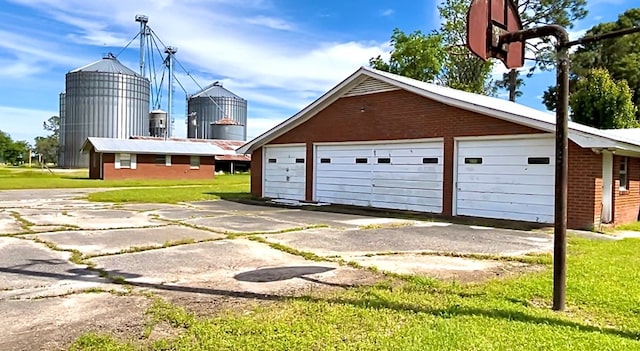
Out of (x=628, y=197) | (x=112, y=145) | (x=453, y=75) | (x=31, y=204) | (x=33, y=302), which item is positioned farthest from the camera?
(x=453, y=75)

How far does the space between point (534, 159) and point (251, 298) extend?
9451 mm

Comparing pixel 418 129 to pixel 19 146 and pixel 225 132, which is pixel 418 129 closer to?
pixel 225 132

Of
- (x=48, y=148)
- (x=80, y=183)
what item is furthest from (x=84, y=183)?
(x=48, y=148)

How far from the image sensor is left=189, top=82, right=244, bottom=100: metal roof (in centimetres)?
6496

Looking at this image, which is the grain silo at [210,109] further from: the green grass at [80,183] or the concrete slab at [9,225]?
the concrete slab at [9,225]

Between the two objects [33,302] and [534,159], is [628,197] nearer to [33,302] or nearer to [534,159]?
[534,159]

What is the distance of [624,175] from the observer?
12.9 metres

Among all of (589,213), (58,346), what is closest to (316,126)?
(589,213)

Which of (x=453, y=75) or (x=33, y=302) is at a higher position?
(x=453, y=75)

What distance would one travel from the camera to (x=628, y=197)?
12969 millimetres

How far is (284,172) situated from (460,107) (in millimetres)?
8172

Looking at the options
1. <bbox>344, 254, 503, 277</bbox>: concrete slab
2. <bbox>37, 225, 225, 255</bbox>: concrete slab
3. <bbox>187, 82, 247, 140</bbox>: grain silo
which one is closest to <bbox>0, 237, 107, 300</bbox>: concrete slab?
<bbox>37, 225, 225, 255</bbox>: concrete slab

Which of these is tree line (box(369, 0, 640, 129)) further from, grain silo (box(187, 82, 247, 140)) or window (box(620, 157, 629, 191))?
grain silo (box(187, 82, 247, 140))

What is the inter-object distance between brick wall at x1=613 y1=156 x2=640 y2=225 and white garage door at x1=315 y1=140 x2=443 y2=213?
430 centimetres
